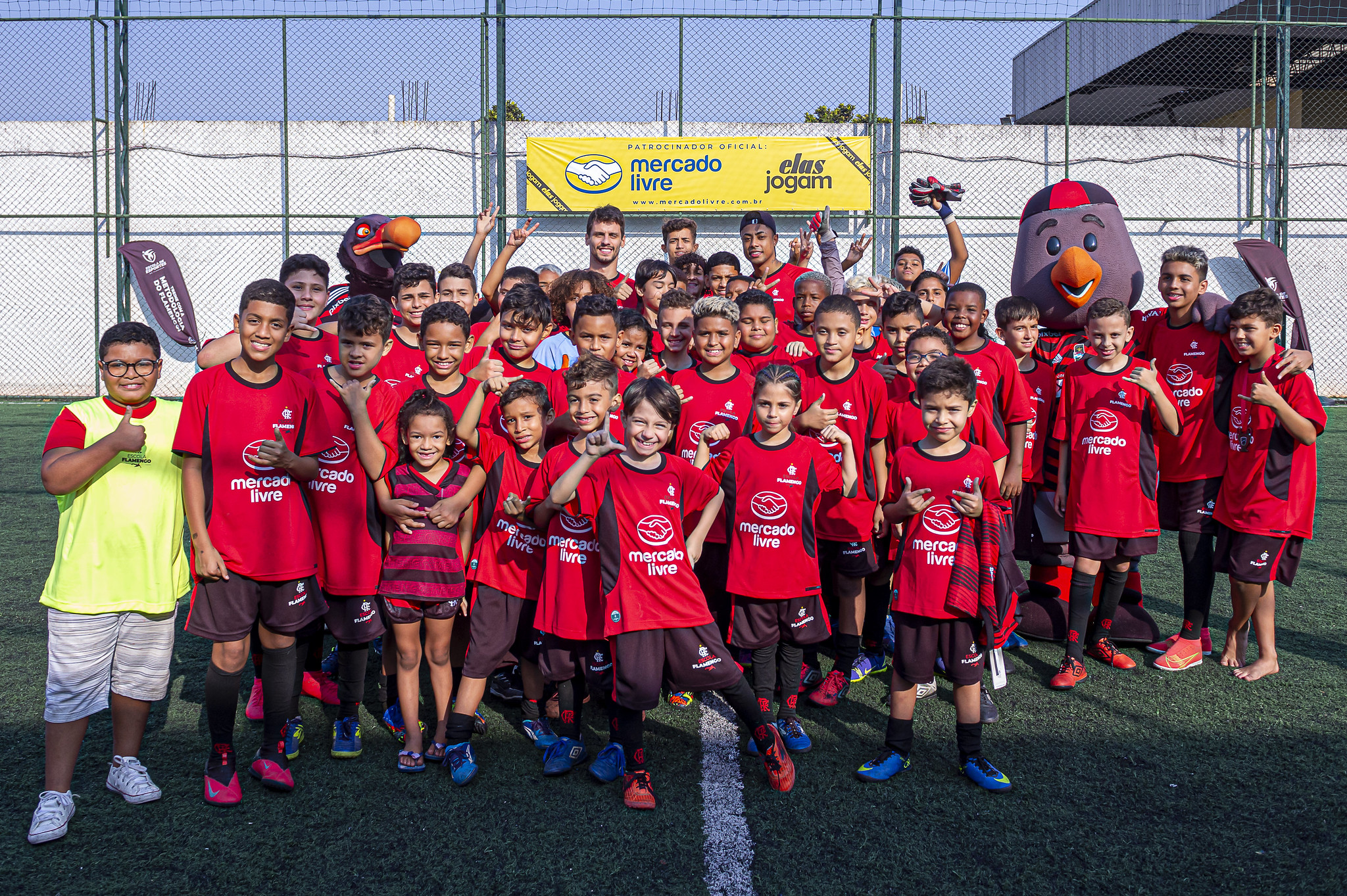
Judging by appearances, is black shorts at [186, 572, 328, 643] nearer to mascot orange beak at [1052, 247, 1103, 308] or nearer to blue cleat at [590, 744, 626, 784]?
blue cleat at [590, 744, 626, 784]

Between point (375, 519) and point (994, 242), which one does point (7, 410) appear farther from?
point (994, 242)

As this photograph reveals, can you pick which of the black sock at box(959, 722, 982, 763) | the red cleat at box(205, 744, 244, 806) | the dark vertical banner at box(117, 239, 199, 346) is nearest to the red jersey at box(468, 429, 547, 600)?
the red cleat at box(205, 744, 244, 806)

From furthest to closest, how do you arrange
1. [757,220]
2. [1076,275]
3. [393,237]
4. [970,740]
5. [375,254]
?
1. [375,254]
2. [393,237]
3. [757,220]
4. [1076,275]
5. [970,740]

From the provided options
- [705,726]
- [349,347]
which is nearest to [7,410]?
[349,347]

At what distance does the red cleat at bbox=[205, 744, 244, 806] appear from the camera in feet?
10.3

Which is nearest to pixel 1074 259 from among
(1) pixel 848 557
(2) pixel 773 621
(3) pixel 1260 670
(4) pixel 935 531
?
(3) pixel 1260 670

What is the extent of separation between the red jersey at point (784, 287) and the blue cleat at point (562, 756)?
2.85 m

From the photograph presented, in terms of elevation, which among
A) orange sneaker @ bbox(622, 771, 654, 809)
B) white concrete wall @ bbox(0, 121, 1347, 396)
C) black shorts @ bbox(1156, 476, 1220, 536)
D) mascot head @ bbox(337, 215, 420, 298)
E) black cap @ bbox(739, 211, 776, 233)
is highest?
white concrete wall @ bbox(0, 121, 1347, 396)

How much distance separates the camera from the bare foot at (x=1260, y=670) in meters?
4.30

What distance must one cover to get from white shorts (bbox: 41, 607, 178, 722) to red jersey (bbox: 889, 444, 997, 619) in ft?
8.58

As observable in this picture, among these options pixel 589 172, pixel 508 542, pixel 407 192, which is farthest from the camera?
pixel 407 192

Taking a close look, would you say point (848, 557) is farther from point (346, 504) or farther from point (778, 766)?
point (346, 504)

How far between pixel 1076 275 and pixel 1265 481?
163cm

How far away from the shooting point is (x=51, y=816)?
9.46ft
